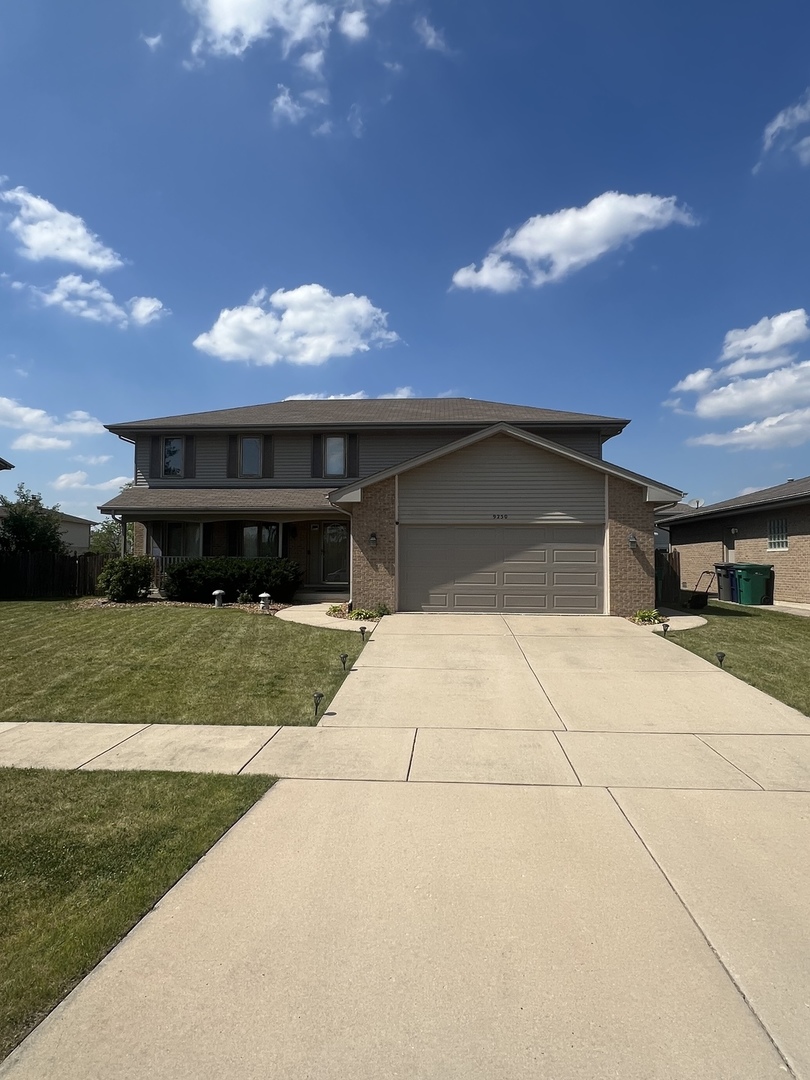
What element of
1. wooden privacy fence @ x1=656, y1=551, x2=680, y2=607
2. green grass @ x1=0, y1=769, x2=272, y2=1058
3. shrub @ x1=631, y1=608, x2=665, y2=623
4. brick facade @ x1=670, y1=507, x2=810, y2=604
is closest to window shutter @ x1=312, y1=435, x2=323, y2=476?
wooden privacy fence @ x1=656, y1=551, x2=680, y2=607

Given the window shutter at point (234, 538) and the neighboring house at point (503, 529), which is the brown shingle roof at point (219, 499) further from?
the neighboring house at point (503, 529)

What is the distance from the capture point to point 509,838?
4.01 metres

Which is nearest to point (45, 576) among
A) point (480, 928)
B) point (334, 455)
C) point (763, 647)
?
point (334, 455)

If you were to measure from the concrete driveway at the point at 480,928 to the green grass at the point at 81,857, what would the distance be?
0.47 feet

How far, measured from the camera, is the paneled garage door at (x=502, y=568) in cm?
1460

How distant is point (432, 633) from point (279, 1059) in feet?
32.1

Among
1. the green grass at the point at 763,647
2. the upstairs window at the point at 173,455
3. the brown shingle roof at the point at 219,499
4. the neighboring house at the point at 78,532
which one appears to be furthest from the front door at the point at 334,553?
the neighboring house at the point at 78,532

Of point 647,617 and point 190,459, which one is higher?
point 190,459

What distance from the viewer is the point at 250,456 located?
21.3m

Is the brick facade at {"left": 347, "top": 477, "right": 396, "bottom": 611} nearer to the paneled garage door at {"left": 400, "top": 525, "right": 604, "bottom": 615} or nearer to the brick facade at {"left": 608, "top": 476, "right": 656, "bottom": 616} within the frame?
the paneled garage door at {"left": 400, "top": 525, "right": 604, "bottom": 615}

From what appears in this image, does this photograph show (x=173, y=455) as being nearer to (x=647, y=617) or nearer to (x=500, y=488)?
(x=500, y=488)

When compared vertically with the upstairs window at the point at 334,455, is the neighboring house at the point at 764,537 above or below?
below

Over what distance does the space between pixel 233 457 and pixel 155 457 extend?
286 cm

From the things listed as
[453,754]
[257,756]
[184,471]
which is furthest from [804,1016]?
[184,471]
